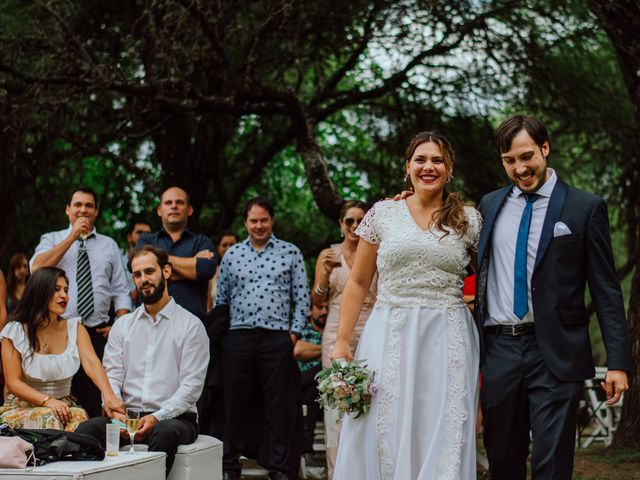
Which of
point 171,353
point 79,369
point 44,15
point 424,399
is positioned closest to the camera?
point 424,399

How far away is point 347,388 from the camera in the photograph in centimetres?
468

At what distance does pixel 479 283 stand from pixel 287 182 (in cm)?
1238

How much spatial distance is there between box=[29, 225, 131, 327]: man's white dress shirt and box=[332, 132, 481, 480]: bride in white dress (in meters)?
3.11

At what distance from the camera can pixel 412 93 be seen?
13.1m

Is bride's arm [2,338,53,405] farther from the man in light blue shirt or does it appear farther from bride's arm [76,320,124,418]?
the man in light blue shirt

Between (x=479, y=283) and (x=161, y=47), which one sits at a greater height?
(x=161, y=47)

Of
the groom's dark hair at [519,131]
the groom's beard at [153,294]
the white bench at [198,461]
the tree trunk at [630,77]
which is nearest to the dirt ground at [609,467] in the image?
the tree trunk at [630,77]

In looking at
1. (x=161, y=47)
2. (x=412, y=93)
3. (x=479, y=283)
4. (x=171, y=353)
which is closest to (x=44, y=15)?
(x=161, y=47)

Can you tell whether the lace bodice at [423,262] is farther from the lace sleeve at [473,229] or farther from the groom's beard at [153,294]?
the groom's beard at [153,294]

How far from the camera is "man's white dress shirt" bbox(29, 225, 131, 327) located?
7.49m

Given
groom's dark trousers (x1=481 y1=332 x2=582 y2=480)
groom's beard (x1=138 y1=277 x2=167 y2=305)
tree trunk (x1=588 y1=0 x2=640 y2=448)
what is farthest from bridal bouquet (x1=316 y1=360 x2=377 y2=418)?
tree trunk (x1=588 y1=0 x2=640 y2=448)

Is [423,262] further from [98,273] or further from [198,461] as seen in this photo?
[98,273]

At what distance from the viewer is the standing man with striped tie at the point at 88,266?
7406 mm

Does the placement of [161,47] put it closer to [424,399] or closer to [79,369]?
[79,369]
